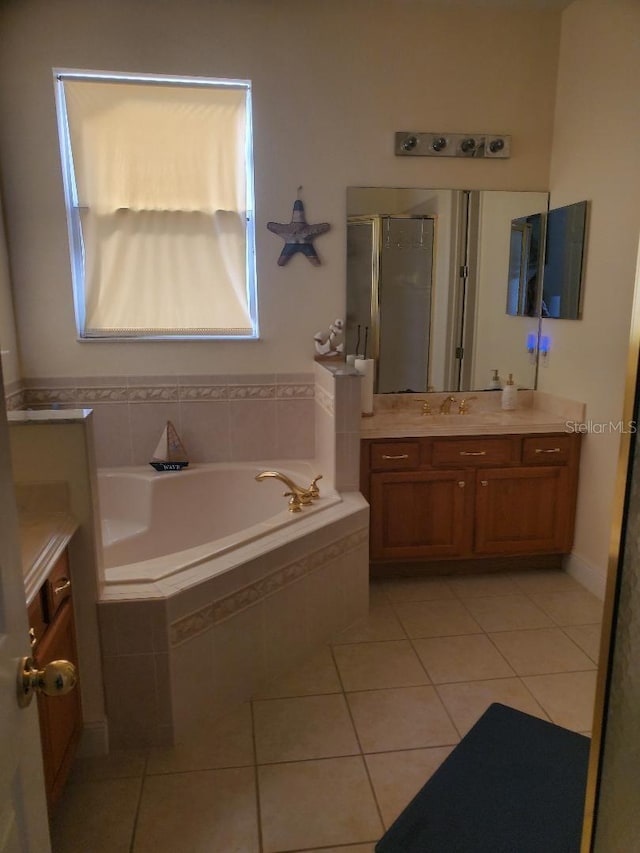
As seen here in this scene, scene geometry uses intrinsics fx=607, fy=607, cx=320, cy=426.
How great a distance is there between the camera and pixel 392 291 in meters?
→ 3.33

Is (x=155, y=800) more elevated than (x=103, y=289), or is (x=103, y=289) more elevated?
(x=103, y=289)

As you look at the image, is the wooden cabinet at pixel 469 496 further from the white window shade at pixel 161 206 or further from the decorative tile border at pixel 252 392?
the white window shade at pixel 161 206

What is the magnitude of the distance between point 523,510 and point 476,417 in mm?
553

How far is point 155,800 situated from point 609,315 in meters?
2.64

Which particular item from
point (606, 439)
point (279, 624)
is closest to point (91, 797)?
point (279, 624)


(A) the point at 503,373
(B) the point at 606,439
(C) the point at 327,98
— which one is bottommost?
(B) the point at 606,439

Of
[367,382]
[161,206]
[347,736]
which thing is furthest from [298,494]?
[161,206]

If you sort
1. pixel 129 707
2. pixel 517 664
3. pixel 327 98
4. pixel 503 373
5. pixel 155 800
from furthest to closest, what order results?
1. pixel 503 373
2. pixel 327 98
3. pixel 517 664
4. pixel 129 707
5. pixel 155 800

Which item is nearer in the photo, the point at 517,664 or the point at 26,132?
the point at 517,664

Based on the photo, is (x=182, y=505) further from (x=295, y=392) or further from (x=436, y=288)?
(x=436, y=288)

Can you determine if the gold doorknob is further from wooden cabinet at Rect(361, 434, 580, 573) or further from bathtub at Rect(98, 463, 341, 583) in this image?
wooden cabinet at Rect(361, 434, 580, 573)

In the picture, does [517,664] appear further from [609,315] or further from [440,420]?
[609,315]

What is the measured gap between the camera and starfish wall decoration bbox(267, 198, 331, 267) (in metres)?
3.20

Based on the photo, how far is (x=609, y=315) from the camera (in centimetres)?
281
